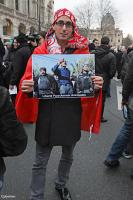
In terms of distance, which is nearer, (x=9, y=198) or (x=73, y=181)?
(x=9, y=198)

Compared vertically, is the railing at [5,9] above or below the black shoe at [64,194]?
above

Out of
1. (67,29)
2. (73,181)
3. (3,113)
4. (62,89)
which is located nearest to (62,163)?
(73,181)

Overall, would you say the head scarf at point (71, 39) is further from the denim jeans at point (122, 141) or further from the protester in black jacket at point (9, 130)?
the denim jeans at point (122, 141)

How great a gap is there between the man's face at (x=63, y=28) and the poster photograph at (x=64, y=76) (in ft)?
0.78

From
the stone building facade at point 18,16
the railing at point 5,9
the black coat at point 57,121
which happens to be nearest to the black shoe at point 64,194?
the black coat at point 57,121

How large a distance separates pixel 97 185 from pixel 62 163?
2.25 feet

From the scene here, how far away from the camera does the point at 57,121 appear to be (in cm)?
312

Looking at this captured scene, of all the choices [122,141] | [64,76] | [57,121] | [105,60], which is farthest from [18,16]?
[64,76]

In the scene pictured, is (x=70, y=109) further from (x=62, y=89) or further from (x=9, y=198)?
(x=9, y=198)

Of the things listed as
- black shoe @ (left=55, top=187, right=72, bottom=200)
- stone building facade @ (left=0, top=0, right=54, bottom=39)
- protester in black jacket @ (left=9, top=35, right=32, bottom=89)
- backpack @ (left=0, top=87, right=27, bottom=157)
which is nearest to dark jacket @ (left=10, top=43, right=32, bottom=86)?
protester in black jacket @ (left=9, top=35, right=32, bottom=89)

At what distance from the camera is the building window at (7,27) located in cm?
4675

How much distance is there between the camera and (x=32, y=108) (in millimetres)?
3135

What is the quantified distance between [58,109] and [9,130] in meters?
1.09

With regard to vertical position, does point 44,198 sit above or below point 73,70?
below
